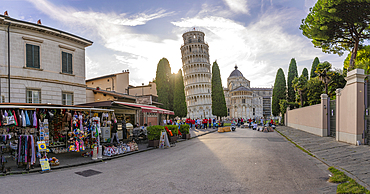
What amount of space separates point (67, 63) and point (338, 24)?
24.1 m

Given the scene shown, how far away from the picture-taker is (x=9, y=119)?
27.4ft

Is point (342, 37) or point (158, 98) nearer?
point (342, 37)

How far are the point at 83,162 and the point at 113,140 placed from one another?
5888 millimetres

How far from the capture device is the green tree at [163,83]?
38.3 m

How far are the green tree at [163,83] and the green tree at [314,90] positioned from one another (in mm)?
23345

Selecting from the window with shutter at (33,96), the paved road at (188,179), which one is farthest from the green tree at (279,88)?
the window with shutter at (33,96)

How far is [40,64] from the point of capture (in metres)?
15.7

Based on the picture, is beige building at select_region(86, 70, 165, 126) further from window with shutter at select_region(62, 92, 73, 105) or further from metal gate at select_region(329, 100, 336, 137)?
metal gate at select_region(329, 100, 336, 137)

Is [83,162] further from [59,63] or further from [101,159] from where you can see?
[59,63]

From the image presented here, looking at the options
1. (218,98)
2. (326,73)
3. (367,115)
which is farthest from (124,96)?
(218,98)

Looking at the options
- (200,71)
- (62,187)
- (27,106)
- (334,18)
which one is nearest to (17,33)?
(27,106)

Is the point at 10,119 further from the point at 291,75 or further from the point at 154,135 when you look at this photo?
the point at 291,75

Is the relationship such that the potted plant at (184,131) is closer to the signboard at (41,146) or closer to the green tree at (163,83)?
the signboard at (41,146)

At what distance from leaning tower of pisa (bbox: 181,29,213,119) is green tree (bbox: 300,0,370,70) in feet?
176
